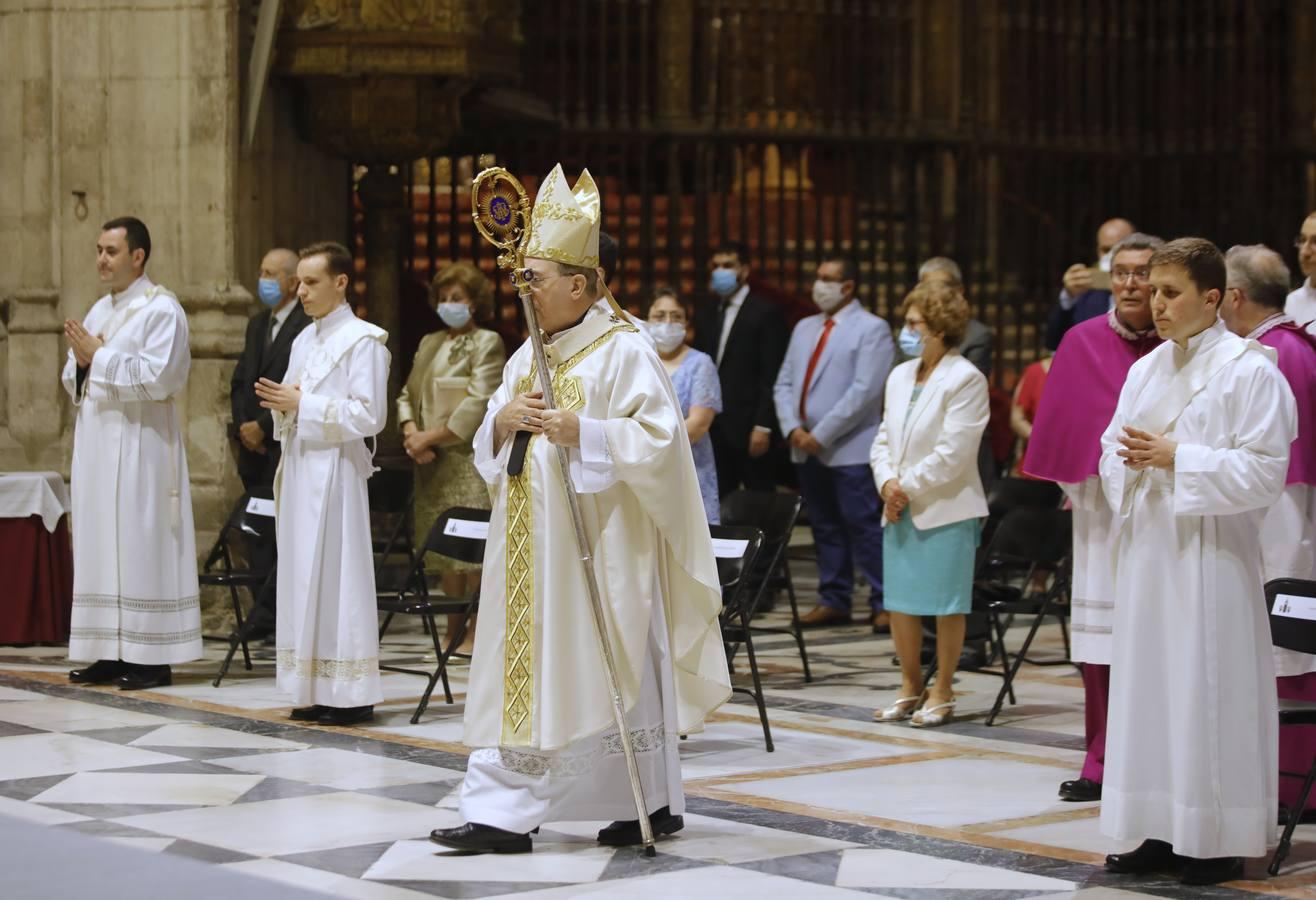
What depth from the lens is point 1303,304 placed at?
6.95 meters

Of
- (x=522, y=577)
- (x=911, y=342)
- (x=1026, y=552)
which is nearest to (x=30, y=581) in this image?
(x=911, y=342)

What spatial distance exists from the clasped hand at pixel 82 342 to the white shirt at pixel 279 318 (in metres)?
1.39

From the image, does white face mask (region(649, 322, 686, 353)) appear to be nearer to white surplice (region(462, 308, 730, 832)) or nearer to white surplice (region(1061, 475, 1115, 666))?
white surplice (region(1061, 475, 1115, 666))

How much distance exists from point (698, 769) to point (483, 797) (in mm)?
1466

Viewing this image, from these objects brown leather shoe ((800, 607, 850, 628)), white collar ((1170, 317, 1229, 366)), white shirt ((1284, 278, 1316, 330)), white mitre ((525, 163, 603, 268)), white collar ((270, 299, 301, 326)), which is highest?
white mitre ((525, 163, 603, 268))

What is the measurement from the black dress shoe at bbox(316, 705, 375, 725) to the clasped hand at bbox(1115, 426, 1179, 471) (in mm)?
3356

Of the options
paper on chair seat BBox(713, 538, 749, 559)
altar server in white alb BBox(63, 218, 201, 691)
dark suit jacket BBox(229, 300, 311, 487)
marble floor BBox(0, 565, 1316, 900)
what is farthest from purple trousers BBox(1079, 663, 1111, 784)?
dark suit jacket BBox(229, 300, 311, 487)

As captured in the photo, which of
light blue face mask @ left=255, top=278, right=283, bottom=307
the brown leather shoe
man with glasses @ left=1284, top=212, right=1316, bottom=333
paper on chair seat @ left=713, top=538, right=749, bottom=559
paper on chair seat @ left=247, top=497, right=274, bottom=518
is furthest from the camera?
the brown leather shoe

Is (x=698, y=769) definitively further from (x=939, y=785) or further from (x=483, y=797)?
(x=483, y=797)

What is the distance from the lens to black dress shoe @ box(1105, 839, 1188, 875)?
533 cm

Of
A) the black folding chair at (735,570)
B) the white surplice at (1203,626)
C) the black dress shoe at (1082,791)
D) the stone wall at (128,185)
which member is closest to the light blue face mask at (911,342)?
the black folding chair at (735,570)

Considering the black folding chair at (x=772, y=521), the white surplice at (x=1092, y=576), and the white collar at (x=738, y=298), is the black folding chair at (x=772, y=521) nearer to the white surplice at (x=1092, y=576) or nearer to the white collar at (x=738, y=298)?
the white surplice at (x=1092, y=576)

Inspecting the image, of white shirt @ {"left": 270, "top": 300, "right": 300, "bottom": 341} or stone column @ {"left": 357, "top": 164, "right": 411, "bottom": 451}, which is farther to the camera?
stone column @ {"left": 357, "top": 164, "right": 411, "bottom": 451}

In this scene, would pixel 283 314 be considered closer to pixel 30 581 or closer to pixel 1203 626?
pixel 30 581
